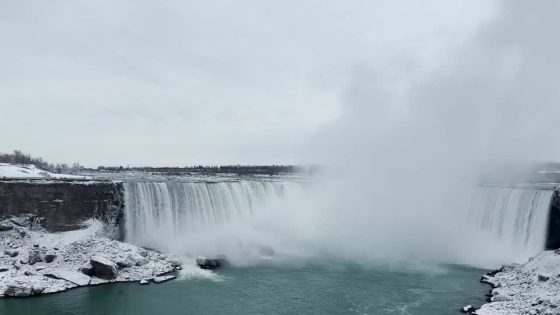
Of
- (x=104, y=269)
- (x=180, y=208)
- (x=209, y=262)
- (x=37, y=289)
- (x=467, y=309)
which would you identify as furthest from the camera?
(x=180, y=208)

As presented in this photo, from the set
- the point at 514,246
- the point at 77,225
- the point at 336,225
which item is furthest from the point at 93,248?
the point at 514,246

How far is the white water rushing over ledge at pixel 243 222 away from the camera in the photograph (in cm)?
3047

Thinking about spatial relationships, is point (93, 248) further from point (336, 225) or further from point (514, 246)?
point (514, 246)

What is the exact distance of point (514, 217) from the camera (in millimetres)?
31844

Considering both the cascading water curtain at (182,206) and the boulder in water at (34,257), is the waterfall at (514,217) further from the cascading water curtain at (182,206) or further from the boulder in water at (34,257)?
the boulder in water at (34,257)

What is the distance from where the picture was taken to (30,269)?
24.3 m

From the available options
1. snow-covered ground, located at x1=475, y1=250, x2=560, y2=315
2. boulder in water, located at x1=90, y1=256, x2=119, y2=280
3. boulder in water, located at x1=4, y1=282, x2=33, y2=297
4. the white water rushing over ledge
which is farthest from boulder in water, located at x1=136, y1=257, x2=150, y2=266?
snow-covered ground, located at x1=475, y1=250, x2=560, y2=315

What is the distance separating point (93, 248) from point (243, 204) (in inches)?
546

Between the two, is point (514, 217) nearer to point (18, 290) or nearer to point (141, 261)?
point (141, 261)

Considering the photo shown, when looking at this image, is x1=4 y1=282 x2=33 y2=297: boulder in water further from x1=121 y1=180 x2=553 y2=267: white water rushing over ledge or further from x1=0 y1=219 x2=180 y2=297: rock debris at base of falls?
x1=121 y1=180 x2=553 y2=267: white water rushing over ledge

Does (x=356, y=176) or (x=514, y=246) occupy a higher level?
(x=356, y=176)

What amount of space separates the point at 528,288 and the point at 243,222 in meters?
21.4

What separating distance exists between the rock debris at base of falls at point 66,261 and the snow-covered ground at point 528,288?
54.7 ft

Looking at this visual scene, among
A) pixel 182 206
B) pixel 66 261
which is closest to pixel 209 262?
pixel 182 206
